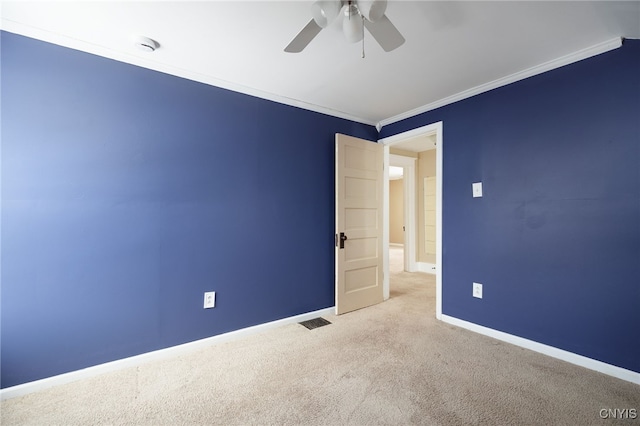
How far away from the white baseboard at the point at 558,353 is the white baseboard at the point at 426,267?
2.63 meters

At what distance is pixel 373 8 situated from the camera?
136cm

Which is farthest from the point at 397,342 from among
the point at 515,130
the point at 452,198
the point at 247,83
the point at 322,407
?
the point at 247,83

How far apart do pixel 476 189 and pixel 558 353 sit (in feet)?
4.96

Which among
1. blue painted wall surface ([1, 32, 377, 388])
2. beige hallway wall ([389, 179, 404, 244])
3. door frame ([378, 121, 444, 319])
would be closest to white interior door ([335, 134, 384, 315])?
door frame ([378, 121, 444, 319])

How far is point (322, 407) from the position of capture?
1.68 meters

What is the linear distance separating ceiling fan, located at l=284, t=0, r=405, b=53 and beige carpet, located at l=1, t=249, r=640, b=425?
83.9 inches

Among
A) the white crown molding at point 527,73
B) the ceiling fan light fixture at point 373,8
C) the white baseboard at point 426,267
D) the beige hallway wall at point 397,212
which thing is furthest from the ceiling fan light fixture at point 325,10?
the beige hallway wall at point 397,212

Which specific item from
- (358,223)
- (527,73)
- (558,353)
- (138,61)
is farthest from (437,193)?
(138,61)

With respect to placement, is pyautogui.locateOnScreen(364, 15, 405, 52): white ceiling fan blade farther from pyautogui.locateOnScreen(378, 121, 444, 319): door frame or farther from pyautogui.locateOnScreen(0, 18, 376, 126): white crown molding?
pyautogui.locateOnScreen(378, 121, 444, 319): door frame

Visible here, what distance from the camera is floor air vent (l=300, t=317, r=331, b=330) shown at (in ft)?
9.56

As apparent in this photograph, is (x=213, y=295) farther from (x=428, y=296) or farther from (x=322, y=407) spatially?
(x=428, y=296)

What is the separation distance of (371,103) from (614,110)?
1976mm

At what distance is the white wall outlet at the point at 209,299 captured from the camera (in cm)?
250

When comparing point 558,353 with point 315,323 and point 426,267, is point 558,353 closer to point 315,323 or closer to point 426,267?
point 315,323
